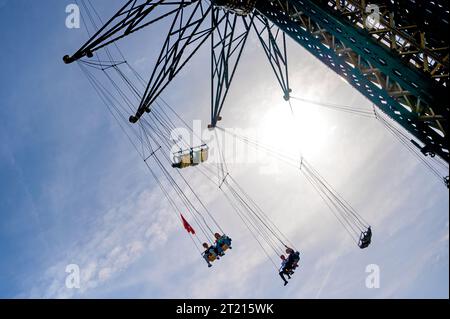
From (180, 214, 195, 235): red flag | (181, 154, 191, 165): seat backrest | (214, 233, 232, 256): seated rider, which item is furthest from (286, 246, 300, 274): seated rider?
(181, 154, 191, 165): seat backrest

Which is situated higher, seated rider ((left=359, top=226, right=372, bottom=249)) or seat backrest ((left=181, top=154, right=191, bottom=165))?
seat backrest ((left=181, top=154, right=191, bottom=165))

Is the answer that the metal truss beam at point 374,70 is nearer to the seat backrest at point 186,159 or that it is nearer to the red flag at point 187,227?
the seat backrest at point 186,159

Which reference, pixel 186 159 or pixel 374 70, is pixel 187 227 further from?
pixel 374 70

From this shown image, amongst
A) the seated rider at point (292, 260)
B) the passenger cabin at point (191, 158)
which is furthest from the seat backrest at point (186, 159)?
the seated rider at point (292, 260)

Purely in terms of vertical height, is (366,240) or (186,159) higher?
(186,159)

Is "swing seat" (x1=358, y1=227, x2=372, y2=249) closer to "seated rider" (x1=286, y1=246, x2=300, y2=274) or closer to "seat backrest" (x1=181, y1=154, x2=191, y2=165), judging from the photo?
"seated rider" (x1=286, y1=246, x2=300, y2=274)

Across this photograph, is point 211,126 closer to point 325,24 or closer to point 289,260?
point 325,24

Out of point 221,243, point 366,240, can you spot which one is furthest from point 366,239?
point 221,243

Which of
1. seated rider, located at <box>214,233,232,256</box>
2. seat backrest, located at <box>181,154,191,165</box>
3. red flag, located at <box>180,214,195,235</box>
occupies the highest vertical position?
seat backrest, located at <box>181,154,191,165</box>

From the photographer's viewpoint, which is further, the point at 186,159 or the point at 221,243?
the point at 221,243

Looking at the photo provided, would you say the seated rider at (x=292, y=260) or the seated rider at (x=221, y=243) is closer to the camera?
the seated rider at (x=292, y=260)

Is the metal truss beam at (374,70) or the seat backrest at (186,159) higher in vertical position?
the seat backrest at (186,159)

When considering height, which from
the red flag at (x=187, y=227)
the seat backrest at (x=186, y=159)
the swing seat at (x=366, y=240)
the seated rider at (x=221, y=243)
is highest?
the seat backrest at (x=186, y=159)
